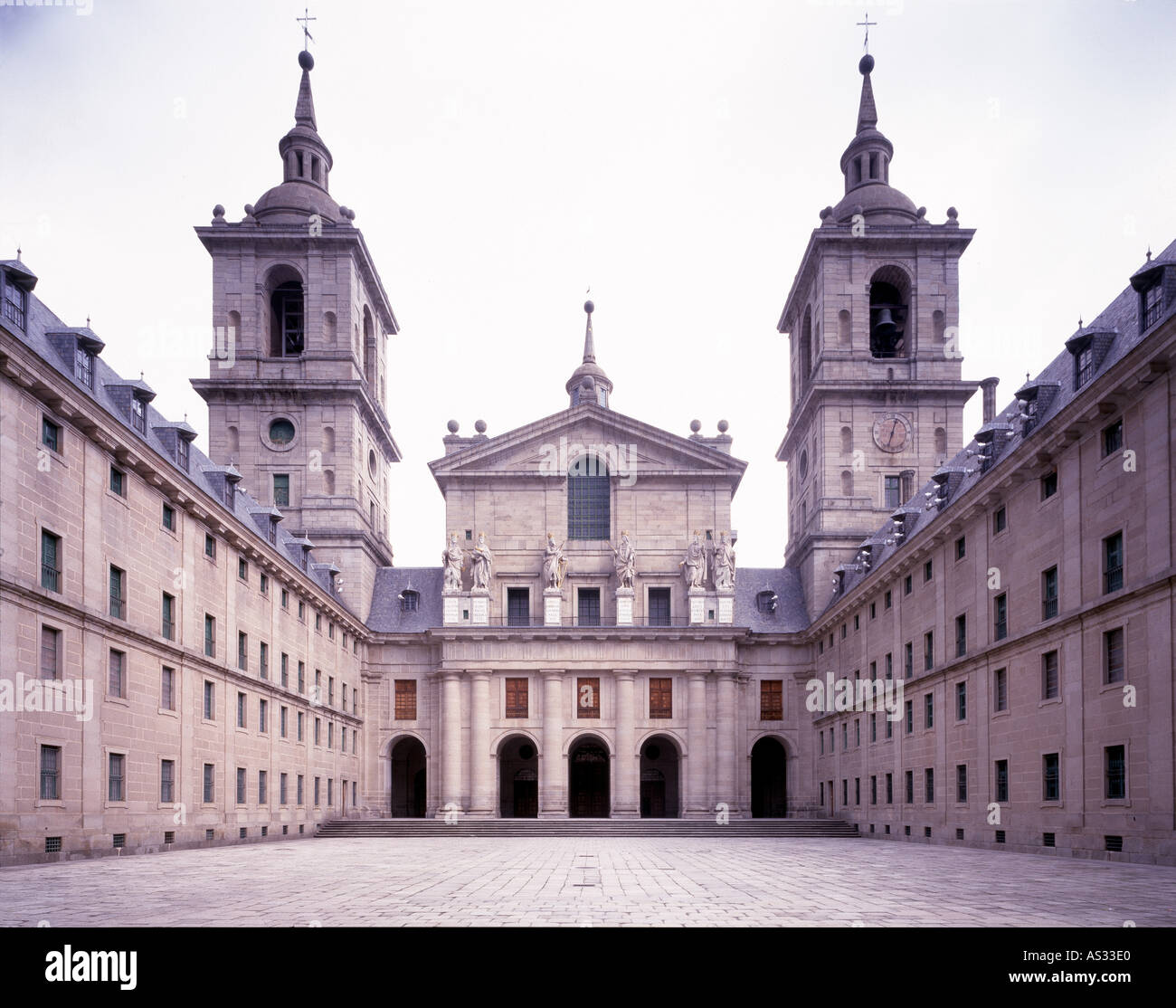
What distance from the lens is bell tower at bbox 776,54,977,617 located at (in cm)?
6356

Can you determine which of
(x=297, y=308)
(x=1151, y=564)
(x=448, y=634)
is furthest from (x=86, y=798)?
(x=297, y=308)

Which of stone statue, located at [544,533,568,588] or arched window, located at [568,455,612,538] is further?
arched window, located at [568,455,612,538]

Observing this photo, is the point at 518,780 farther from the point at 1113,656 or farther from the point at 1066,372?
the point at 1113,656

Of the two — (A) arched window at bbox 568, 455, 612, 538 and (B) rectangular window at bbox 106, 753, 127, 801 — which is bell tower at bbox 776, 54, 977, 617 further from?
(B) rectangular window at bbox 106, 753, 127, 801

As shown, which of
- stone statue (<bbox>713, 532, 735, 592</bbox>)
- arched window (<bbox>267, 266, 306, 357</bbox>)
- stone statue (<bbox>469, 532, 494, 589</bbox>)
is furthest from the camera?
arched window (<bbox>267, 266, 306, 357</bbox>)

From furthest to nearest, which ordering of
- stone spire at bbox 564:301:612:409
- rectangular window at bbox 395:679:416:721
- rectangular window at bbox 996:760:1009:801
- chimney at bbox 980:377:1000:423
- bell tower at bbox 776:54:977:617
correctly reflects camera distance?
stone spire at bbox 564:301:612:409 → bell tower at bbox 776:54:977:617 → rectangular window at bbox 395:679:416:721 → chimney at bbox 980:377:1000:423 → rectangular window at bbox 996:760:1009:801

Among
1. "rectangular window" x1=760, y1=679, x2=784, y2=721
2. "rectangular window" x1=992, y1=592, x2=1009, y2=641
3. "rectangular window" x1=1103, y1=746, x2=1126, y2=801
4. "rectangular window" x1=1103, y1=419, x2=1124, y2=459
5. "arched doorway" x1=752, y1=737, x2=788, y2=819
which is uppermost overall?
"rectangular window" x1=1103, y1=419, x2=1124, y2=459

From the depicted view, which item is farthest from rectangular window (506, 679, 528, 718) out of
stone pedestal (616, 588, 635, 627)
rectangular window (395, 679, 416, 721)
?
stone pedestal (616, 588, 635, 627)

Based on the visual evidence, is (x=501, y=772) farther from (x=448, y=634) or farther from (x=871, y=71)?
(x=871, y=71)

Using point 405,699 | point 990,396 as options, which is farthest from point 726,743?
point 990,396

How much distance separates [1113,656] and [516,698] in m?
39.0

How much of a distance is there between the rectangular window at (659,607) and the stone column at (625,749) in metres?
4.13

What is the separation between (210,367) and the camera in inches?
2525

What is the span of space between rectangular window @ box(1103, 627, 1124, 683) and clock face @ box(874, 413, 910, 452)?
37438 mm
